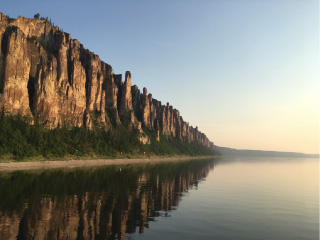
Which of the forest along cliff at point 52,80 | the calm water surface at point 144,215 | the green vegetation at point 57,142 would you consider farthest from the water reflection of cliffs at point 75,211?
the forest along cliff at point 52,80

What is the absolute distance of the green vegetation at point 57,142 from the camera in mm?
77750

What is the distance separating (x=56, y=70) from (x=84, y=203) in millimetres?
117115

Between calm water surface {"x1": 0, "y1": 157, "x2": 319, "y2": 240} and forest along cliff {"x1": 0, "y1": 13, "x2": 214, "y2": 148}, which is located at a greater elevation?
forest along cliff {"x1": 0, "y1": 13, "x2": 214, "y2": 148}

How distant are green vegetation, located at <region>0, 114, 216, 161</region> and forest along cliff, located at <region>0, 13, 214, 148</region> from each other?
609 centimetres

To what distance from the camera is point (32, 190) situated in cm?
3547

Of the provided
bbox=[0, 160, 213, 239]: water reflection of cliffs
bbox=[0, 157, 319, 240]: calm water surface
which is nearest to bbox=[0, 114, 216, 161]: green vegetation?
bbox=[0, 160, 213, 239]: water reflection of cliffs

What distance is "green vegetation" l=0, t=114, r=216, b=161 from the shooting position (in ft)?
255

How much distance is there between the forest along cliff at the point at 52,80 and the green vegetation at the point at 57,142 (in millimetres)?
6086

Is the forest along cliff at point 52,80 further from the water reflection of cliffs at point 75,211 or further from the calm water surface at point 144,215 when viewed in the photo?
the calm water surface at point 144,215

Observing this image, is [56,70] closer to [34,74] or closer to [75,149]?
[34,74]

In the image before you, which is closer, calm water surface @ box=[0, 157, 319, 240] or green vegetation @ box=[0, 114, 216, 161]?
calm water surface @ box=[0, 157, 319, 240]

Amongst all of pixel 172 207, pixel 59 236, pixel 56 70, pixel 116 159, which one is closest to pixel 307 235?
pixel 172 207

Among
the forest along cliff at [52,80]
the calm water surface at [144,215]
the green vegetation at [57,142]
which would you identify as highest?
the forest along cliff at [52,80]

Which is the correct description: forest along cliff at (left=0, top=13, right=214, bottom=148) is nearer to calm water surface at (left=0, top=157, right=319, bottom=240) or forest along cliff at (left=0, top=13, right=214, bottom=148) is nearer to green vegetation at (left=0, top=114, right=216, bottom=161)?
green vegetation at (left=0, top=114, right=216, bottom=161)
